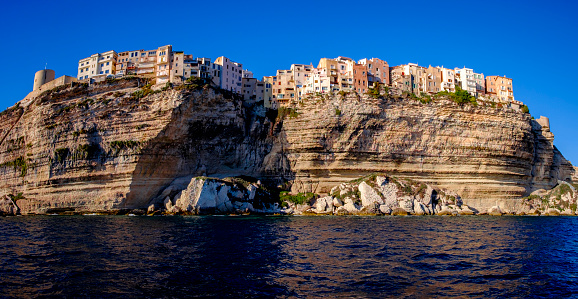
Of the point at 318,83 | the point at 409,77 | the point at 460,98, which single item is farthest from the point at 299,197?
A: the point at 409,77

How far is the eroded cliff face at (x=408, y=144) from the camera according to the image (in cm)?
5803

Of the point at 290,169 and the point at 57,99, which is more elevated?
the point at 57,99

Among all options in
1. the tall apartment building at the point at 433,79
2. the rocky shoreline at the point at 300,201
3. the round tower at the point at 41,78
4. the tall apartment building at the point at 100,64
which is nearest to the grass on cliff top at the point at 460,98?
the tall apartment building at the point at 433,79

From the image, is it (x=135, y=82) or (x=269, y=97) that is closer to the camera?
(x=135, y=82)

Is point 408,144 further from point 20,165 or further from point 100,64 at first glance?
point 20,165

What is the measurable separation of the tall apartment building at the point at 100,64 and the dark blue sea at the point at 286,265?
4743 centimetres

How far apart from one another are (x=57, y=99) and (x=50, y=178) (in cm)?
1175

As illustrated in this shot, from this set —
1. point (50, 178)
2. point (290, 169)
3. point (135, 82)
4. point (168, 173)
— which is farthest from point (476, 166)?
point (50, 178)

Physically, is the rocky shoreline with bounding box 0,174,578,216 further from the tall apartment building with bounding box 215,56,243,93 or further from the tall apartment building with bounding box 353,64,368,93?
the tall apartment building with bounding box 353,64,368,93

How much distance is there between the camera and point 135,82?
2357 inches

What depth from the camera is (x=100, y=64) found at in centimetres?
7038

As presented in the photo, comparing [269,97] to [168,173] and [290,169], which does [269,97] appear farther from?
[168,173]

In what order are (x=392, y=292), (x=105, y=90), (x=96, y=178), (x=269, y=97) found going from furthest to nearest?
(x=269, y=97)
(x=105, y=90)
(x=96, y=178)
(x=392, y=292)

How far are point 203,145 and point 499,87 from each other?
57.4 metres
